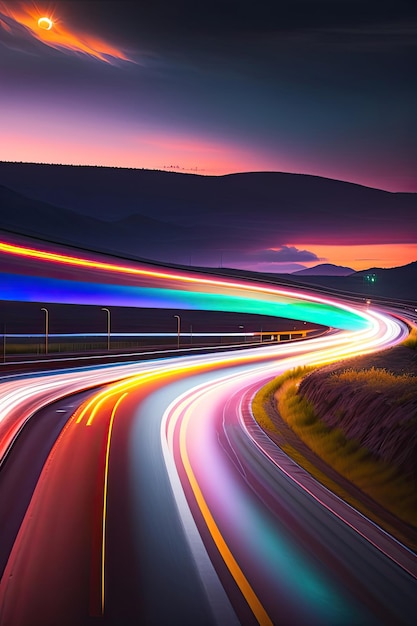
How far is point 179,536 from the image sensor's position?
11.0 m

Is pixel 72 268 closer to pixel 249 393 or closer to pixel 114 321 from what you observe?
pixel 249 393

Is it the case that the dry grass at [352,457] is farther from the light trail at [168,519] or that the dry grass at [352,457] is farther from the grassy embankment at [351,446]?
the light trail at [168,519]

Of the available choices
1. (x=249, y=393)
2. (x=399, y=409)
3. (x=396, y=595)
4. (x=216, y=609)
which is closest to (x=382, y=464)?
(x=399, y=409)

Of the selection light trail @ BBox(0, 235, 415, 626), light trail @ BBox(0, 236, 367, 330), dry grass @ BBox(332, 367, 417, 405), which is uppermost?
light trail @ BBox(0, 236, 367, 330)

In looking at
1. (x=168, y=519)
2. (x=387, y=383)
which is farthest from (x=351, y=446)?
(x=168, y=519)

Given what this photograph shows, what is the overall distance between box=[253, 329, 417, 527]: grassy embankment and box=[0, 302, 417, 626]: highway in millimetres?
1386

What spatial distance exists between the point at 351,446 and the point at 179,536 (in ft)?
30.2

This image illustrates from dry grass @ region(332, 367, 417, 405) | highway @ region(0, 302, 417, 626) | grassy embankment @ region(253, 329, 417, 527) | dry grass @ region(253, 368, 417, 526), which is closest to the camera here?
highway @ region(0, 302, 417, 626)

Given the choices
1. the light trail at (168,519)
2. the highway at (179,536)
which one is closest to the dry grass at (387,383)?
the highway at (179,536)

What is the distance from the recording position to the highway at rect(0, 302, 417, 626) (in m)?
8.09

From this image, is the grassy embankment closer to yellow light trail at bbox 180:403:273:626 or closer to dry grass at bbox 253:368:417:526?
dry grass at bbox 253:368:417:526

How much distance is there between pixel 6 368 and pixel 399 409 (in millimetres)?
25385

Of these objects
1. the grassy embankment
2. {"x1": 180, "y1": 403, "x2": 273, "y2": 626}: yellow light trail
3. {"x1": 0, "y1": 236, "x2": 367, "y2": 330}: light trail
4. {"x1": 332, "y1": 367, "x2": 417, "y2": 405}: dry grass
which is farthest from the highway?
{"x1": 0, "y1": 236, "x2": 367, "y2": 330}: light trail

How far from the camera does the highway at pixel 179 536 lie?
8.09 metres
